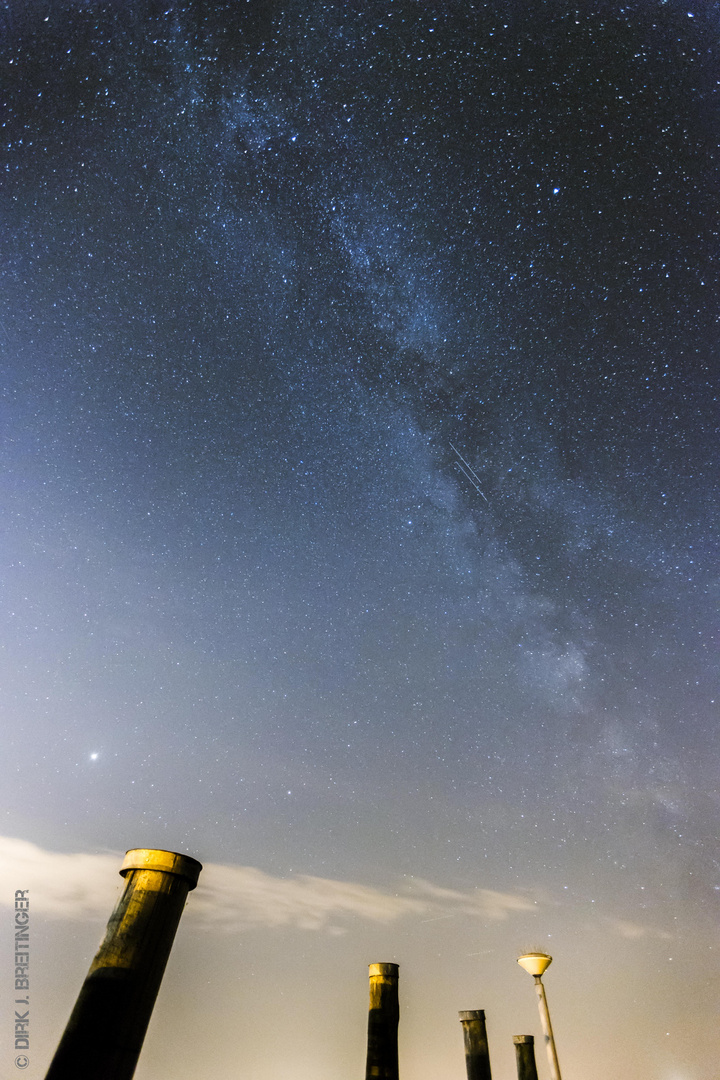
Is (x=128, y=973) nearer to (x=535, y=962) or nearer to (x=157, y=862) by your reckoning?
(x=157, y=862)

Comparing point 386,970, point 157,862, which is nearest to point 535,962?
point 386,970

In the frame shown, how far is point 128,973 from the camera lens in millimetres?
2283

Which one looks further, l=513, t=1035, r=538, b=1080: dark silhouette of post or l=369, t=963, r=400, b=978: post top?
l=513, t=1035, r=538, b=1080: dark silhouette of post

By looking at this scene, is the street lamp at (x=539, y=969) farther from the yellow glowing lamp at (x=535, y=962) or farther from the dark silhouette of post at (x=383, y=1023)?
the dark silhouette of post at (x=383, y=1023)

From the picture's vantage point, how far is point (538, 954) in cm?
762

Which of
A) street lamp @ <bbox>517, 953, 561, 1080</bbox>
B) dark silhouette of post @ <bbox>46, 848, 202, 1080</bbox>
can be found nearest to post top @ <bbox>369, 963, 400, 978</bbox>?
street lamp @ <bbox>517, 953, 561, 1080</bbox>

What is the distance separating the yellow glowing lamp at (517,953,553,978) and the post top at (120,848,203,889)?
7.07 metres

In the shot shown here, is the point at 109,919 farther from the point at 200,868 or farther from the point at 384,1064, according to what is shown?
the point at 384,1064

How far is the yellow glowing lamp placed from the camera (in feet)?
25.0

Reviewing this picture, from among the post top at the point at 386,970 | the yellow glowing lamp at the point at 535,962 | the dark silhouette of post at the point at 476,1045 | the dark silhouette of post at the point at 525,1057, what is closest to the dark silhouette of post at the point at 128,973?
the post top at the point at 386,970

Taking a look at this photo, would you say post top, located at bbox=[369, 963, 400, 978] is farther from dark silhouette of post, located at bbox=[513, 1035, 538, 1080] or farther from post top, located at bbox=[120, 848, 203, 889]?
dark silhouette of post, located at bbox=[513, 1035, 538, 1080]

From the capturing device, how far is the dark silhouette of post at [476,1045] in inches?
404

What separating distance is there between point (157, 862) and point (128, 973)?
0.40m

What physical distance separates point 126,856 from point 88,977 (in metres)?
0.44
